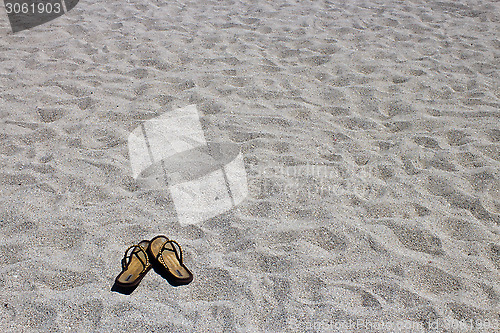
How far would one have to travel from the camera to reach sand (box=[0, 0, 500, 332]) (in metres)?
2.13

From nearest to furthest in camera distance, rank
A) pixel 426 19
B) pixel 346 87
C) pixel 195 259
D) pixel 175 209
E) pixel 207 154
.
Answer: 1. pixel 195 259
2. pixel 175 209
3. pixel 207 154
4. pixel 346 87
5. pixel 426 19

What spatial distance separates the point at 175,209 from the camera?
Result: 8.87ft

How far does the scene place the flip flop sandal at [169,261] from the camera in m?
2.25

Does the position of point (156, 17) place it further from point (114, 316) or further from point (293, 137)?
point (114, 316)

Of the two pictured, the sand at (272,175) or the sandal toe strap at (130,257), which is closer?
the sand at (272,175)

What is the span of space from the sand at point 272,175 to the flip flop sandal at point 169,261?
0.06 meters

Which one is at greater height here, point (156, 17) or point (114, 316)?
point (156, 17)

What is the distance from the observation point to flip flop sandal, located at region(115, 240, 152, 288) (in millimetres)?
2207

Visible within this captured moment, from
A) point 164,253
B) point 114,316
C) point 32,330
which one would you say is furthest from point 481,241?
point 32,330

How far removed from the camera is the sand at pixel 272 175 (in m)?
2.13

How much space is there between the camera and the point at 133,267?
7.50 feet

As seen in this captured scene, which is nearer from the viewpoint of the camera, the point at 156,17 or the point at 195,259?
the point at 195,259

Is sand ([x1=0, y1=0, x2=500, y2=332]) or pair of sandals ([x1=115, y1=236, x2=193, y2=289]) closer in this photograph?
sand ([x1=0, y1=0, x2=500, y2=332])

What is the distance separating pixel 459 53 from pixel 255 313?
12.0 feet
